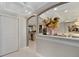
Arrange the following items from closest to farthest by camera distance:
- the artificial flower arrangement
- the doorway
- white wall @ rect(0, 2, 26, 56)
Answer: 1. the artificial flower arrangement
2. white wall @ rect(0, 2, 26, 56)
3. the doorway

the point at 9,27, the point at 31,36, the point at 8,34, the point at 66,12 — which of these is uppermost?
the point at 66,12

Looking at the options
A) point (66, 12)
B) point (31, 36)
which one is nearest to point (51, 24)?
point (66, 12)

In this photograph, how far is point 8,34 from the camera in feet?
18.1

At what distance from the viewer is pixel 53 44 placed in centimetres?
390

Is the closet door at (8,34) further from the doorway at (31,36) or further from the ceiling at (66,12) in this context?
the ceiling at (66,12)

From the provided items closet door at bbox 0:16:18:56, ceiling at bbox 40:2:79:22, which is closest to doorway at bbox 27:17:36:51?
closet door at bbox 0:16:18:56

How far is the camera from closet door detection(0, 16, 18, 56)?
514 cm

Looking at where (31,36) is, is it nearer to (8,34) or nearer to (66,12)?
(8,34)

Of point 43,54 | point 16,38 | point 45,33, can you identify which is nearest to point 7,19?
point 16,38

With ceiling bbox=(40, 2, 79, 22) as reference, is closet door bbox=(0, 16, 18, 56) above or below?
below

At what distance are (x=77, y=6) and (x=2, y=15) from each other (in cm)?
333

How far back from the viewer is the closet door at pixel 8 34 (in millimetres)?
5137

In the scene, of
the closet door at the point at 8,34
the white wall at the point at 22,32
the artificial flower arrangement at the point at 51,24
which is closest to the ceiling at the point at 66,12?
the artificial flower arrangement at the point at 51,24

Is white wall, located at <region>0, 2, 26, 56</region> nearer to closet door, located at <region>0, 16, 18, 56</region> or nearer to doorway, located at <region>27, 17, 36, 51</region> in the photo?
closet door, located at <region>0, 16, 18, 56</region>
